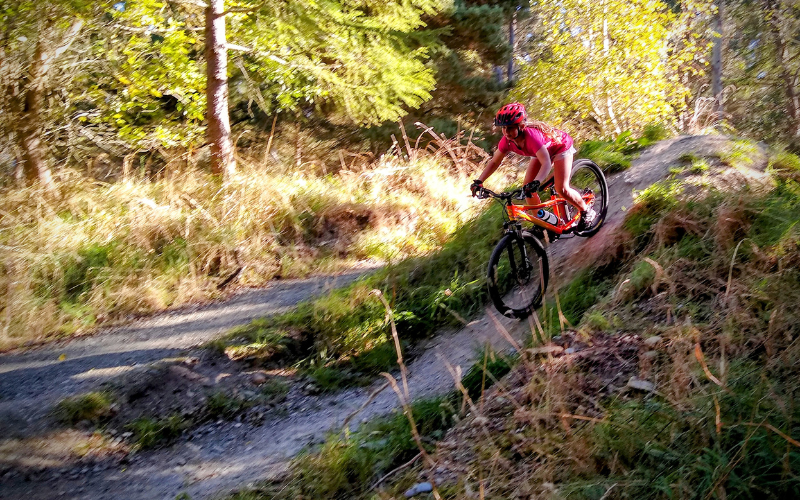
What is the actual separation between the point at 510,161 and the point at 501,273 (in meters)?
9.63

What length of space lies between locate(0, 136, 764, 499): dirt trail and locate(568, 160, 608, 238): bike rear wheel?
14 centimetres

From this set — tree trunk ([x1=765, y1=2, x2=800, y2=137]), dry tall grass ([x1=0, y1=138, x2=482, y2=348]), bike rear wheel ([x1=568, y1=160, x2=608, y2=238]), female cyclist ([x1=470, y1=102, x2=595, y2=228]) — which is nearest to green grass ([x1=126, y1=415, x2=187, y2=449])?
dry tall grass ([x1=0, y1=138, x2=482, y2=348])

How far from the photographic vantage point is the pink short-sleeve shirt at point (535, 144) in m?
5.74

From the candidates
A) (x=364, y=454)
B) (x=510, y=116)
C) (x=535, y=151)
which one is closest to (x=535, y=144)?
(x=535, y=151)

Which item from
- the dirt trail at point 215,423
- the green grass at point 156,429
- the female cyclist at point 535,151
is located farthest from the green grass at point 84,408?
the female cyclist at point 535,151

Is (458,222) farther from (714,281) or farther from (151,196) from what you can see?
(714,281)

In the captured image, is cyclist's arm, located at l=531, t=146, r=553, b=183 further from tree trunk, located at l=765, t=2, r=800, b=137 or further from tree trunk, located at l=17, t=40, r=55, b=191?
tree trunk, located at l=765, t=2, r=800, b=137

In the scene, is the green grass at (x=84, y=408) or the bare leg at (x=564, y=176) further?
the bare leg at (x=564, y=176)

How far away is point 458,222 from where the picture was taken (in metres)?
10.3

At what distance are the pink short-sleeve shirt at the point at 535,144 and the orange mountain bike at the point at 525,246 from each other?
362 mm

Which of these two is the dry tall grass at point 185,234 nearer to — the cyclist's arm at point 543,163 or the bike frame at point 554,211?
the bike frame at point 554,211

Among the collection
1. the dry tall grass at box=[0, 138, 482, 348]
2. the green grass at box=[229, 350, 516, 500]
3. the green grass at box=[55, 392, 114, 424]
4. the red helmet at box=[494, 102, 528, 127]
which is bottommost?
the green grass at box=[229, 350, 516, 500]

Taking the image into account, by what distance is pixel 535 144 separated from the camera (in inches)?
226

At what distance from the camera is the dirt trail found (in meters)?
4.59
